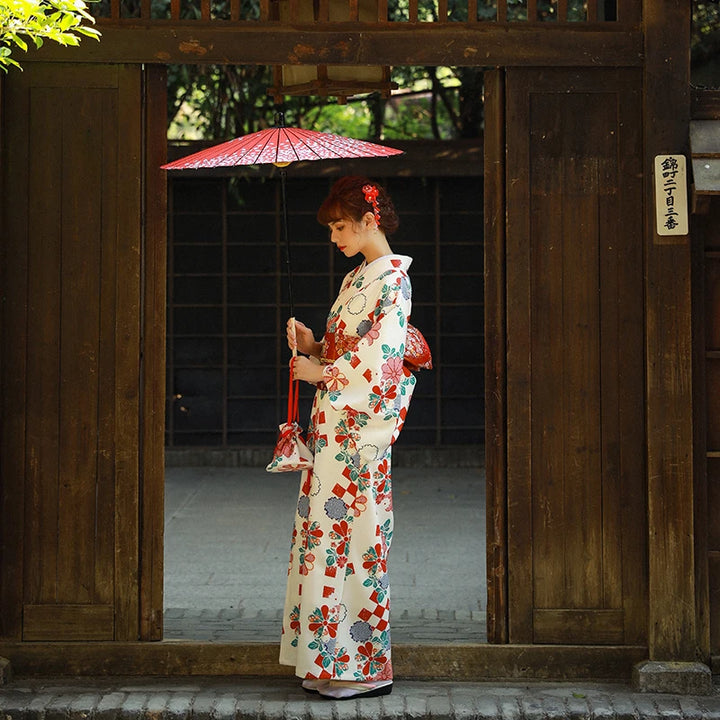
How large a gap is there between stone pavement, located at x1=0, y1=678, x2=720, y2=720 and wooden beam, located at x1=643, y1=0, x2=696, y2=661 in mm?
317

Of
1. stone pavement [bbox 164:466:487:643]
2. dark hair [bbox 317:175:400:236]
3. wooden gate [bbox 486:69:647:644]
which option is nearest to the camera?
dark hair [bbox 317:175:400:236]

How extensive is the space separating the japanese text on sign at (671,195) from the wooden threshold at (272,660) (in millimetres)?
1777

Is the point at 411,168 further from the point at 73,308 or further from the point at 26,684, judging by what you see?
the point at 26,684

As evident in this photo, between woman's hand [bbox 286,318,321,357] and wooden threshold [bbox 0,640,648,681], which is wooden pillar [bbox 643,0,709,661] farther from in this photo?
woman's hand [bbox 286,318,321,357]

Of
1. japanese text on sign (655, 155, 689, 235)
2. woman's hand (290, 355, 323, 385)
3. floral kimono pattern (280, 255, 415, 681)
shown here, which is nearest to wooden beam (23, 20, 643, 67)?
japanese text on sign (655, 155, 689, 235)

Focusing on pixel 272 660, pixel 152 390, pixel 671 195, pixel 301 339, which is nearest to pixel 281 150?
pixel 301 339

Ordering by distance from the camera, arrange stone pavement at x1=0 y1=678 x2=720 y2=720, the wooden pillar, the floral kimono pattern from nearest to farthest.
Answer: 1. stone pavement at x1=0 y1=678 x2=720 y2=720
2. the floral kimono pattern
3. the wooden pillar

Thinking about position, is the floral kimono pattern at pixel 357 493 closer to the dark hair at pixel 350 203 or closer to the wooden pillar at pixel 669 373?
the dark hair at pixel 350 203

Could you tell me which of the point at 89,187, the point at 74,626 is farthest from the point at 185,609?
the point at 89,187

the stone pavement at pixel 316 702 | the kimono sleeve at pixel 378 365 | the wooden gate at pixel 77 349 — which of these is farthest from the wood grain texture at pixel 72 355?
the kimono sleeve at pixel 378 365

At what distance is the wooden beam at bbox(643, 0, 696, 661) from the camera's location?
4.94 m

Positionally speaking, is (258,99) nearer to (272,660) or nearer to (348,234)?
(348,234)

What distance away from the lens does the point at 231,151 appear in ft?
15.8

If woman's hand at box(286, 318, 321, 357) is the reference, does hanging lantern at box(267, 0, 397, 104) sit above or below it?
above
